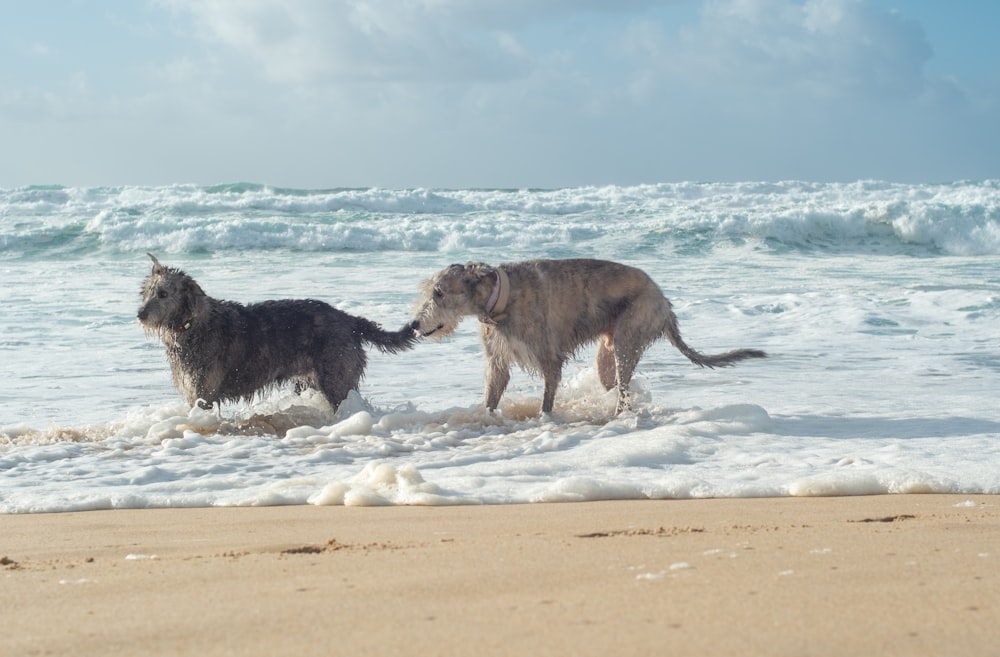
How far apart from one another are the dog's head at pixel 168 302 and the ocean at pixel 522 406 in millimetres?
648

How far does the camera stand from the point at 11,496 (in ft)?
18.3

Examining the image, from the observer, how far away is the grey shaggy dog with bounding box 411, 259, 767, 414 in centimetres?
805

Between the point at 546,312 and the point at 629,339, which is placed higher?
the point at 546,312

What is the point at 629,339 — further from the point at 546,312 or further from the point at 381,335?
the point at 381,335

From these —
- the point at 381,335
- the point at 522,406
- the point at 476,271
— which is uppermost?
the point at 476,271

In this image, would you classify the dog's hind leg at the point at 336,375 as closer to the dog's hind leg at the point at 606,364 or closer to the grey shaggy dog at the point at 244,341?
the grey shaggy dog at the point at 244,341

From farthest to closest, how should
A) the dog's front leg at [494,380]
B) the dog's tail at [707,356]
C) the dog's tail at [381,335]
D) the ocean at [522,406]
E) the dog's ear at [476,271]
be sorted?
the dog's tail at [707,356] → the dog's tail at [381,335] → the dog's front leg at [494,380] → the dog's ear at [476,271] → the ocean at [522,406]

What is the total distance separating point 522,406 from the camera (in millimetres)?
8469

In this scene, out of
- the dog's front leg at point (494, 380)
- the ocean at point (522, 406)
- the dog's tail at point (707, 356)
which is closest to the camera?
the ocean at point (522, 406)

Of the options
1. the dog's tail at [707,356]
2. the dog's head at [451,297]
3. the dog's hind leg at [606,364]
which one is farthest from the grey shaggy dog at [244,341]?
the dog's tail at [707,356]

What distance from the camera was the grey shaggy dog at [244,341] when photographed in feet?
25.4

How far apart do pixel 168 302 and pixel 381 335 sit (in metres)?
1.56

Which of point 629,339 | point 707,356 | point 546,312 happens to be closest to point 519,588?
point 546,312

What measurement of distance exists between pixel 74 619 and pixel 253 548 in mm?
1248
